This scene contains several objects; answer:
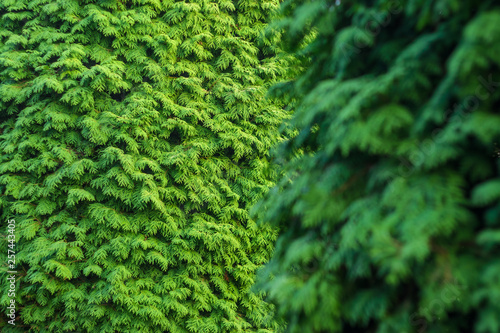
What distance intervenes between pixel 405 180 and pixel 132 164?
367cm

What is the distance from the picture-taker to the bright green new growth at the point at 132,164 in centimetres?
443

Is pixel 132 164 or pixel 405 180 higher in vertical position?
pixel 405 180

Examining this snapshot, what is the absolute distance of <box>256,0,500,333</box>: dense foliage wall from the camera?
4.58ft

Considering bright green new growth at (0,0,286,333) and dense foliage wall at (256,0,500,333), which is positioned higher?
dense foliage wall at (256,0,500,333)

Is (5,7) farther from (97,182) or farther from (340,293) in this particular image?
(340,293)

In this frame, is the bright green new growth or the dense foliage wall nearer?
the dense foliage wall

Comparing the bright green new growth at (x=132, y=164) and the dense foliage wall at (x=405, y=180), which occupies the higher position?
the dense foliage wall at (x=405, y=180)

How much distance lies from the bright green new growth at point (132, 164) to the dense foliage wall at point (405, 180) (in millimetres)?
2875

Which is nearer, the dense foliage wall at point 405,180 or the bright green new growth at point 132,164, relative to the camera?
the dense foliage wall at point 405,180

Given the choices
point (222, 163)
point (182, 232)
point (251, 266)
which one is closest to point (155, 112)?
point (222, 163)

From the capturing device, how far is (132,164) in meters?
4.57

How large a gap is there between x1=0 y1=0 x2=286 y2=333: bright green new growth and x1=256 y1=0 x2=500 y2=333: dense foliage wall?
113 inches

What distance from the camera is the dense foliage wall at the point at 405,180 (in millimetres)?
1396

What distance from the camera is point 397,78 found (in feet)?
5.43
